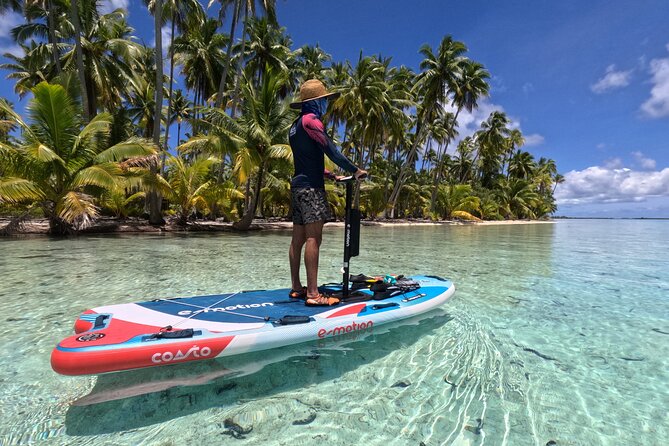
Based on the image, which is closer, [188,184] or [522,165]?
[188,184]

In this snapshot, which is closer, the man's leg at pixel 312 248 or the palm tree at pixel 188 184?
the man's leg at pixel 312 248

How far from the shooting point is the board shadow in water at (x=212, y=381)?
2123 mm

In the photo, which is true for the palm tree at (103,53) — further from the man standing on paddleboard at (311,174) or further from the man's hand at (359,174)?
the man's hand at (359,174)

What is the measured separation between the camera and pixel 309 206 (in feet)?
10.9

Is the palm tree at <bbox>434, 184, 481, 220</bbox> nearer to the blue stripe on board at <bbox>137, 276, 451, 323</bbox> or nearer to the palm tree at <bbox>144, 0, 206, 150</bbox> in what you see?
the palm tree at <bbox>144, 0, 206, 150</bbox>

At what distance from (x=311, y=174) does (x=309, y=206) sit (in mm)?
323

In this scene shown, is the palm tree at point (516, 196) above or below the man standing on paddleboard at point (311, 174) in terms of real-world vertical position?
above

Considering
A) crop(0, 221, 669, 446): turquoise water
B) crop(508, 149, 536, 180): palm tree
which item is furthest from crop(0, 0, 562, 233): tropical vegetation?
crop(508, 149, 536, 180): palm tree

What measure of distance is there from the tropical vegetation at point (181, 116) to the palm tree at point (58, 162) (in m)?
0.05

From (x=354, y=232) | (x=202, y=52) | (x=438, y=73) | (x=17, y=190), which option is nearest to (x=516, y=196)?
(x=438, y=73)

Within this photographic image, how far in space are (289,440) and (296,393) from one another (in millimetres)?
488

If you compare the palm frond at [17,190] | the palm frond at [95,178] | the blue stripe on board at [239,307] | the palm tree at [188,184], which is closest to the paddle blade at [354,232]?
the blue stripe on board at [239,307]

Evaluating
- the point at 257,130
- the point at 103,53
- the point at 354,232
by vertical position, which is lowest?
the point at 354,232

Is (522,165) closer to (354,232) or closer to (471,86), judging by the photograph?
(471,86)
